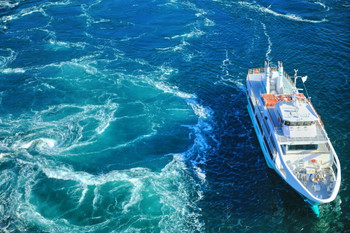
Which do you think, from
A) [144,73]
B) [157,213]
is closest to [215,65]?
[144,73]

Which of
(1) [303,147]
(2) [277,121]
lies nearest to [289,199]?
(1) [303,147]

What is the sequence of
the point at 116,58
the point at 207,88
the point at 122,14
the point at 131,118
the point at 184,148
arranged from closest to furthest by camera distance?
the point at 184,148
the point at 131,118
the point at 207,88
the point at 116,58
the point at 122,14

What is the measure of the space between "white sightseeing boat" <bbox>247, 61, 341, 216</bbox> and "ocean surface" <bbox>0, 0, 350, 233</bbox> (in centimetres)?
382

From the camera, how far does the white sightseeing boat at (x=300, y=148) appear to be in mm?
67250

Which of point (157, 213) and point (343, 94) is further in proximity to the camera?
point (343, 94)

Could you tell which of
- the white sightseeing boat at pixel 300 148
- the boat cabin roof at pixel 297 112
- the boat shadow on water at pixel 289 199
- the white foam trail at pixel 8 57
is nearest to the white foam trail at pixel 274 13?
the white sightseeing boat at pixel 300 148

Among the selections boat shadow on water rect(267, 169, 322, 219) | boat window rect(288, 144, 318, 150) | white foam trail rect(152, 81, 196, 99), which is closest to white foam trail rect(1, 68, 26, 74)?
white foam trail rect(152, 81, 196, 99)

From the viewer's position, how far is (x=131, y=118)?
95.5 m

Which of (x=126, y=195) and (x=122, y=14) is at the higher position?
(x=122, y=14)

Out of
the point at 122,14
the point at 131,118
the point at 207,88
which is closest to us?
the point at 131,118

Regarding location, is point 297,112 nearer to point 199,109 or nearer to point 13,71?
point 199,109

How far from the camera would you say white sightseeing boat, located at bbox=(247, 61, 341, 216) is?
67250mm

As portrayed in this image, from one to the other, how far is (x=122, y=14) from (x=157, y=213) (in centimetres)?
9671

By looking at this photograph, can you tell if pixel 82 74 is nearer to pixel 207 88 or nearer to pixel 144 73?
pixel 144 73
